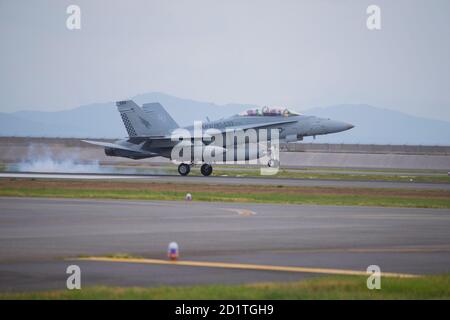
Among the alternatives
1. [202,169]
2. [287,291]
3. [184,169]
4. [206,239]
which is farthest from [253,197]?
[287,291]

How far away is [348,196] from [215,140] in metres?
18.9

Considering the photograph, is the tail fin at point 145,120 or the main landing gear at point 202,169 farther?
the tail fin at point 145,120

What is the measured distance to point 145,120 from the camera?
56844 mm

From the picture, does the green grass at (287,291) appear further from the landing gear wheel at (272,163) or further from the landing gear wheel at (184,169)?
the landing gear wheel at (272,163)

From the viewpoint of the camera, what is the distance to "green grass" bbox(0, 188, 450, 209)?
34.5m

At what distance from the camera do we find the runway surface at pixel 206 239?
51.2 ft

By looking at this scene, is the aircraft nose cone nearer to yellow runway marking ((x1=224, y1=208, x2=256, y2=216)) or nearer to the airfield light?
yellow runway marking ((x1=224, y1=208, x2=256, y2=216))

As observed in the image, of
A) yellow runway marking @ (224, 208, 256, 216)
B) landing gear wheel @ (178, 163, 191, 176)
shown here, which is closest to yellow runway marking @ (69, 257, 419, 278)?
yellow runway marking @ (224, 208, 256, 216)

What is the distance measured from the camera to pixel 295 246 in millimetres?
20078

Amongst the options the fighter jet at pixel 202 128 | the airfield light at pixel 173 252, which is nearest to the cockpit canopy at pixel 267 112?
the fighter jet at pixel 202 128

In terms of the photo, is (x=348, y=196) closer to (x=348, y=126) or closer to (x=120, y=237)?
(x=120, y=237)

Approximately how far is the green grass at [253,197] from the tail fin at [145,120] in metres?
18.8

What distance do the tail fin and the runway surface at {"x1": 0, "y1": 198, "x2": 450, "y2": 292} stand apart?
25193mm
